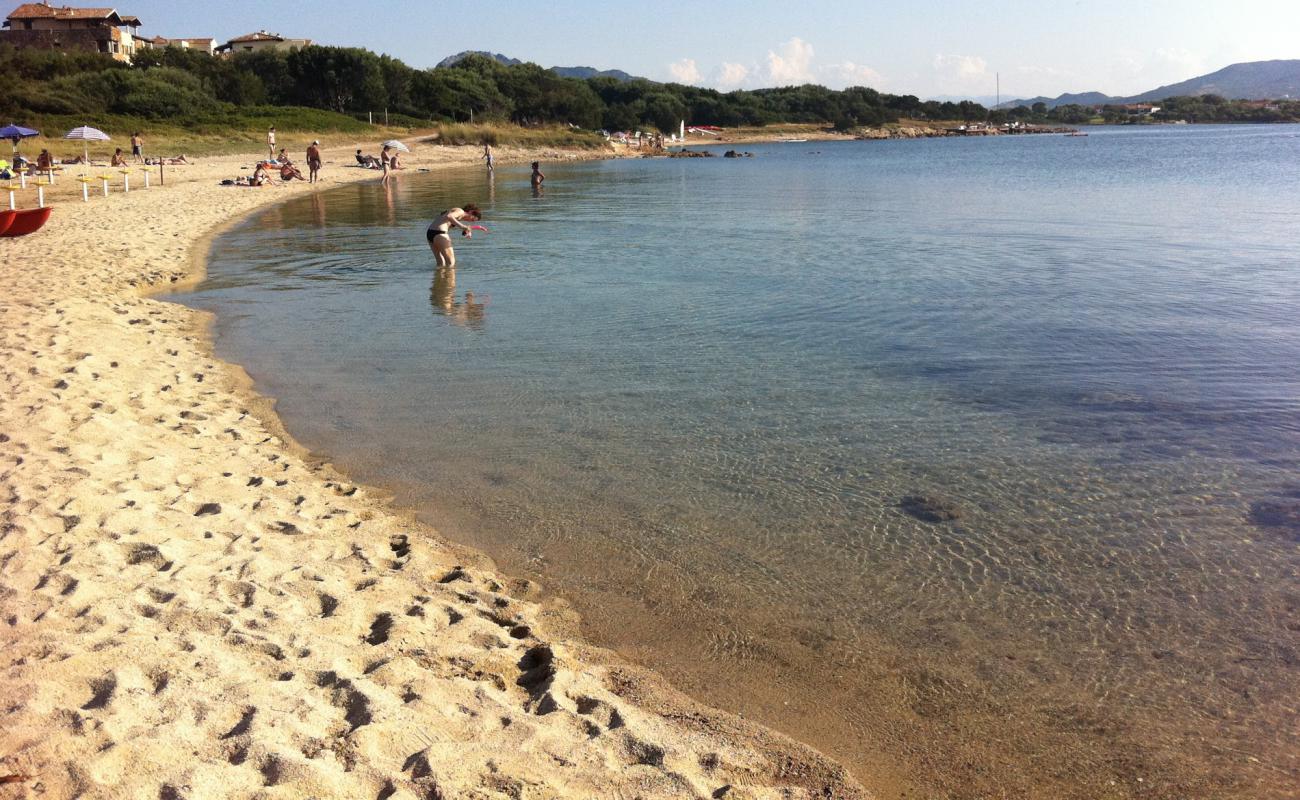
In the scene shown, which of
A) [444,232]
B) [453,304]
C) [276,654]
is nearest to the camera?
[276,654]

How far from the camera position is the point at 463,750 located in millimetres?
4035

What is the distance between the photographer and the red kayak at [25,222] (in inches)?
724

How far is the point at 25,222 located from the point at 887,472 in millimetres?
18054

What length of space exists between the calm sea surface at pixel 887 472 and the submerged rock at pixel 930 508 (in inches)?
2.8

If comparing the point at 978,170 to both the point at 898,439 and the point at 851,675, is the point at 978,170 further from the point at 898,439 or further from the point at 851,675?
the point at 851,675

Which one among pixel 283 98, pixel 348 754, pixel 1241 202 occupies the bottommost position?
pixel 348 754

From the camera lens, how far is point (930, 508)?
745 centimetres

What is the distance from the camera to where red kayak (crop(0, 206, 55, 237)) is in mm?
18391

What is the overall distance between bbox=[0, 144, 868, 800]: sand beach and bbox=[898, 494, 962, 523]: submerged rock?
3.04 m

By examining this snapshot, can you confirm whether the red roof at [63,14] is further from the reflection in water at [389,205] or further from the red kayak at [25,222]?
the red kayak at [25,222]

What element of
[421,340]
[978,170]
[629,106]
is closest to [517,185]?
[978,170]

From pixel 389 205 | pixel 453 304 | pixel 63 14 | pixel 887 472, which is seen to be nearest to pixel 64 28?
pixel 63 14

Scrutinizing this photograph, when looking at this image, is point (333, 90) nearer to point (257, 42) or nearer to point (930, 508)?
point (257, 42)

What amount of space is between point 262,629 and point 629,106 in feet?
460
